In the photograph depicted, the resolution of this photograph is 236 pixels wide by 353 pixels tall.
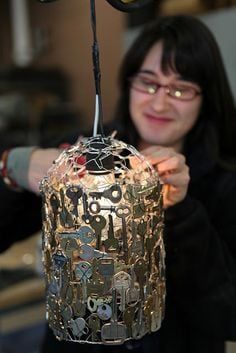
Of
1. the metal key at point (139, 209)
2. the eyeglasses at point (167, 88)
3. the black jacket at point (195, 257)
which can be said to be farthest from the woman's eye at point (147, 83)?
the metal key at point (139, 209)

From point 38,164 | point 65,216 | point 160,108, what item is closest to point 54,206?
point 65,216

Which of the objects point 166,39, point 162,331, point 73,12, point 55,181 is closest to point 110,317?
point 55,181

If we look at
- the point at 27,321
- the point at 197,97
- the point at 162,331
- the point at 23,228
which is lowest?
the point at 27,321

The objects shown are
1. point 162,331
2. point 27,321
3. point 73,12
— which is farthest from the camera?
point 73,12

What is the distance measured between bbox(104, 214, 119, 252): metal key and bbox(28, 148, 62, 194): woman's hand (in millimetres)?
250

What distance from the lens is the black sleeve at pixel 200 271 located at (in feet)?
2.31

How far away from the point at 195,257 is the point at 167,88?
0.28 meters

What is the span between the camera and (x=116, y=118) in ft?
3.26

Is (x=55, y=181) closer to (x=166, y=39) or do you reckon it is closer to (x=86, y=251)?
(x=86, y=251)

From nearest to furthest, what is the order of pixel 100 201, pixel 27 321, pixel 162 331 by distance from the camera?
pixel 100 201
pixel 162 331
pixel 27 321

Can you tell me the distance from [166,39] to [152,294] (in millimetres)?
481

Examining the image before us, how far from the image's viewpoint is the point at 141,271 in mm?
525

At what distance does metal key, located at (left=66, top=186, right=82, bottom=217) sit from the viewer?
0.50m

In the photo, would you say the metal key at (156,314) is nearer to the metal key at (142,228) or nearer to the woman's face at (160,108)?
the metal key at (142,228)
